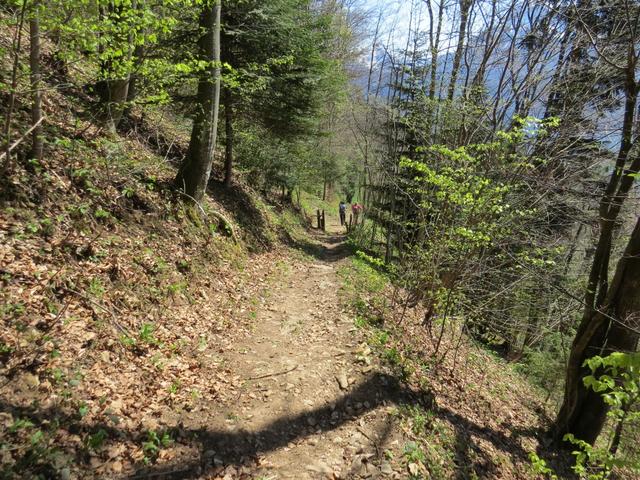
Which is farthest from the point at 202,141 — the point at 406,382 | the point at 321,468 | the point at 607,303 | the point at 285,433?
the point at 607,303

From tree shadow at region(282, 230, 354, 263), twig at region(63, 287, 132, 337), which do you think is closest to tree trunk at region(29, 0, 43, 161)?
twig at region(63, 287, 132, 337)

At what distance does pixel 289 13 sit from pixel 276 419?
9.63m

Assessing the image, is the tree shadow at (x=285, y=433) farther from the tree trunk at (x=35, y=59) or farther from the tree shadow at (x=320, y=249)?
the tree shadow at (x=320, y=249)

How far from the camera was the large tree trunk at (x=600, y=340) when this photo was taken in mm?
6082

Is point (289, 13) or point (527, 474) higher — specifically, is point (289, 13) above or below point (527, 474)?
above

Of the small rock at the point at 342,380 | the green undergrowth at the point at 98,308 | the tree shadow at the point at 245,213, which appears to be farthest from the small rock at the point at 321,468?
the tree shadow at the point at 245,213

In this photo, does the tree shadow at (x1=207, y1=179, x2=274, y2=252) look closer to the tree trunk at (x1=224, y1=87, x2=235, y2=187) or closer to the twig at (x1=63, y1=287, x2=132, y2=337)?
the tree trunk at (x1=224, y1=87, x2=235, y2=187)

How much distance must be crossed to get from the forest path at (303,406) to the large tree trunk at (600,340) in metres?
3.78

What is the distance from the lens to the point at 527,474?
611cm

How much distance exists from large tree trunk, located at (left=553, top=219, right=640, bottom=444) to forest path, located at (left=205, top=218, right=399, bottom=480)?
3.78 metres

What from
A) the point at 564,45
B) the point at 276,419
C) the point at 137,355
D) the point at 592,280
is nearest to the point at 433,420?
the point at 276,419

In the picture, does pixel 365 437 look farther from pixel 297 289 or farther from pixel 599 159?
pixel 599 159

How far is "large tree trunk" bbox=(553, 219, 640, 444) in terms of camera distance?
6082mm

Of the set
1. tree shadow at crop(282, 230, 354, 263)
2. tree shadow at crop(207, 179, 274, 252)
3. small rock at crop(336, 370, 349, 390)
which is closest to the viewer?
small rock at crop(336, 370, 349, 390)
